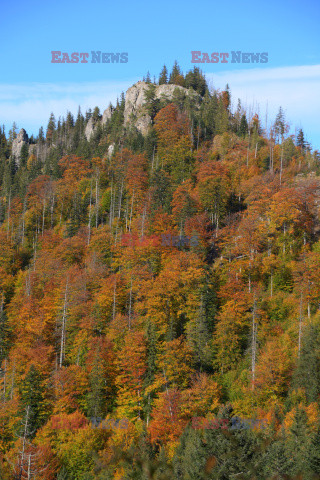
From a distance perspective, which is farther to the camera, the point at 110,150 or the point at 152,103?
the point at 152,103

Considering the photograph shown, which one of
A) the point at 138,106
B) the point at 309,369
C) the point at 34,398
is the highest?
the point at 138,106

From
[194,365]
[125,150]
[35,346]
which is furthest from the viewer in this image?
[125,150]

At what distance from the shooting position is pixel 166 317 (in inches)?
2021

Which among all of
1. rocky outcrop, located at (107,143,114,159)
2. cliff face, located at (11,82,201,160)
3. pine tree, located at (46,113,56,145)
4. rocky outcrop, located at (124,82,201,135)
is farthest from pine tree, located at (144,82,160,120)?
pine tree, located at (46,113,56,145)

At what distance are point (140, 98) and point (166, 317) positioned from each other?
77.4m

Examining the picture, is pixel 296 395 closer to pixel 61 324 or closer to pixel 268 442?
pixel 268 442

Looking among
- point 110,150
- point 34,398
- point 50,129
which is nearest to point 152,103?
point 110,150

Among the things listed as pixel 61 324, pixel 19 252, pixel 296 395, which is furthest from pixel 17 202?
pixel 296 395

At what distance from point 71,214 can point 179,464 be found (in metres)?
56.2

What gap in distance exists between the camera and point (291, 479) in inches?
1080

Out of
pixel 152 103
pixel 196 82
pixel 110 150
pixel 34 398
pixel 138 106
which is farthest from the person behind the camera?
pixel 196 82

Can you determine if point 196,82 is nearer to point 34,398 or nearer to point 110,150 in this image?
point 110,150

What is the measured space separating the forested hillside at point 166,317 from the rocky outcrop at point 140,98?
18297mm

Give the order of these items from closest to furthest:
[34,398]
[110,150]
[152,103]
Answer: [34,398] → [110,150] → [152,103]
